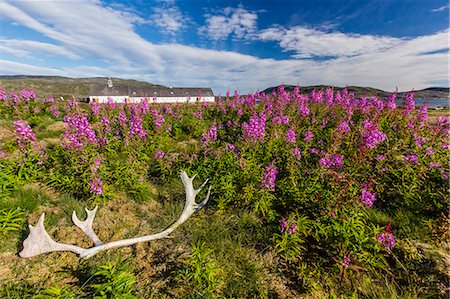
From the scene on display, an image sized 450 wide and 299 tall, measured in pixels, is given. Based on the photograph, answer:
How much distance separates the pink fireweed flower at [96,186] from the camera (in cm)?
475

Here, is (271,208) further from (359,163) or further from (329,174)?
(359,163)

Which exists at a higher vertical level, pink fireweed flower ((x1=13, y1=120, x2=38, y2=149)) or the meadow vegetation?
pink fireweed flower ((x1=13, y1=120, x2=38, y2=149))

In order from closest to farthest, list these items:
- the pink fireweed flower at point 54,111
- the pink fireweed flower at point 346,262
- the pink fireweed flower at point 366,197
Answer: the pink fireweed flower at point 346,262 → the pink fireweed flower at point 366,197 → the pink fireweed flower at point 54,111

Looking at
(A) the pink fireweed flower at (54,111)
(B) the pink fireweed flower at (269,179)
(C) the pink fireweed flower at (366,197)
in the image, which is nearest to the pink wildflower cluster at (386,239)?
(C) the pink fireweed flower at (366,197)

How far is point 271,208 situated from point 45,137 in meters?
10.2

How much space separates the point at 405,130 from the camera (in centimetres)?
629

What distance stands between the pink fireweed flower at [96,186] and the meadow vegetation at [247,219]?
24 millimetres

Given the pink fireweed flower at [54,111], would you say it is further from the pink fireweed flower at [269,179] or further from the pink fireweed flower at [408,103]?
the pink fireweed flower at [408,103]

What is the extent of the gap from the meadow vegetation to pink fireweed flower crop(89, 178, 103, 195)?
2 centimetres

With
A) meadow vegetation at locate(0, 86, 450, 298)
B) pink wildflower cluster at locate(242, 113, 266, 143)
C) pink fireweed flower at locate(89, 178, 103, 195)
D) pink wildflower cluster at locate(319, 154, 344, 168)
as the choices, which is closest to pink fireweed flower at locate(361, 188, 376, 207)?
meadow vegetation at locate(0, 86, 450, 298)

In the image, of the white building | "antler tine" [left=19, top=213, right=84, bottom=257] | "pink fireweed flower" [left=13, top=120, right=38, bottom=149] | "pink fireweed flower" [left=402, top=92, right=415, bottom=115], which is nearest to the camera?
"antler tine" [left=19, top=213, right=84, bottom=257]

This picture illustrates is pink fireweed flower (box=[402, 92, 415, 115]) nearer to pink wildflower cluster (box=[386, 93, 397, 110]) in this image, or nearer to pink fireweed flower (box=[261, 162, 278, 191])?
pink wildflower cluster (box=[386, 93, 397, 110])

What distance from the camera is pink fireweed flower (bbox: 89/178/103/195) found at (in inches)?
187

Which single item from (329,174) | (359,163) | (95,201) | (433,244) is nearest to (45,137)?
(95,201)
